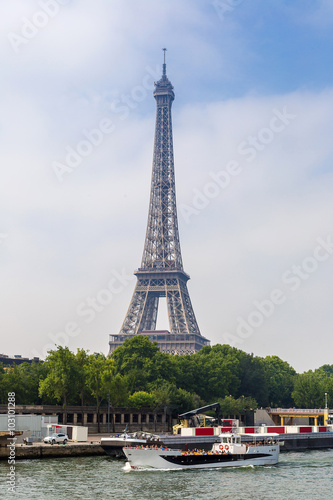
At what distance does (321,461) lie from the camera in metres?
75.2

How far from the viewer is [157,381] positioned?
114m

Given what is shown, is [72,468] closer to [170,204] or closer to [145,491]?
[145,491]

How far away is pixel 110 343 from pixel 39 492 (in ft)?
385

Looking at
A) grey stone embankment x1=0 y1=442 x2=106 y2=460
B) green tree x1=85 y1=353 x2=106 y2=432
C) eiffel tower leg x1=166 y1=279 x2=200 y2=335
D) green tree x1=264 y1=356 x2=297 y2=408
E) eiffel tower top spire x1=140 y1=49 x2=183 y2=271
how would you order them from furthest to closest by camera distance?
eiffel tower top spire x1=140 y1=49 x2=183 y2=271 < eiffel tower leg x1=166 y1=279 x2=200 y2=335 < green tree x1=264 y1=356 x2=297 y2=408 < green tree x1=85 y1=353 x2=106 y2=432 < grey stone embankment x1=0 y1=442 x2=106 y2=460

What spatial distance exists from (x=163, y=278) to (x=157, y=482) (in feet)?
384

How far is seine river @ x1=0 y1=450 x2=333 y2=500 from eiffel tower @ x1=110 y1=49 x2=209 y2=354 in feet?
310

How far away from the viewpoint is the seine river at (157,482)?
48812 millimetres

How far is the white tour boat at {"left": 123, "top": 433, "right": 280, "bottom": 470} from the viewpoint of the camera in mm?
63656

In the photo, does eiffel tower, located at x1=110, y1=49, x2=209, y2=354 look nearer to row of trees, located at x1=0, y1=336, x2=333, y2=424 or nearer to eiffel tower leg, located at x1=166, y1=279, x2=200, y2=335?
eiffel tower leg, located at x1=166, y1=279, x2=200, y2=335

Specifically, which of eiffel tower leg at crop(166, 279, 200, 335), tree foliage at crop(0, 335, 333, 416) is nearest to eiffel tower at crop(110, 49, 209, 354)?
eiffel tower leg at crop(166, 279, 200, 335)

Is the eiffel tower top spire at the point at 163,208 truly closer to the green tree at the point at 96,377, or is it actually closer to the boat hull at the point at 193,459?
the green tree at the point at 96,377

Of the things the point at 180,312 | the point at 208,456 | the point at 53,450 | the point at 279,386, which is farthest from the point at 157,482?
the point at 180,312

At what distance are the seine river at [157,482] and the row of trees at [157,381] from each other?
1115 inches

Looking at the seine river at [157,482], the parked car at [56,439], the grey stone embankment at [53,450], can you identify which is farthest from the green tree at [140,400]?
the seine river at [157,482]
